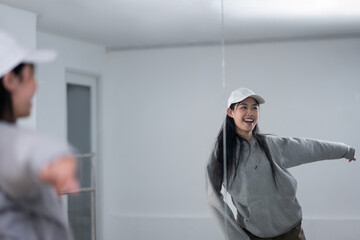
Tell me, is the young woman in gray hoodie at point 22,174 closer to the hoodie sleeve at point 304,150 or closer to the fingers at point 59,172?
the fingers at point 59,172

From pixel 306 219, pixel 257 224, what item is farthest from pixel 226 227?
pixel 306 219

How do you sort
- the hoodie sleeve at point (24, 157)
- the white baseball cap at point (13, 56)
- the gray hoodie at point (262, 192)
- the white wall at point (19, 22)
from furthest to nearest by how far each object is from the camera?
the gray hoodie at point (262, 192) → the white wall at point (19, 22) → the white baseball cap at point (13, 56) → the hoodie sleeve at point (24, 157)

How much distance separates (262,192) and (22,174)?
1220 millimetres

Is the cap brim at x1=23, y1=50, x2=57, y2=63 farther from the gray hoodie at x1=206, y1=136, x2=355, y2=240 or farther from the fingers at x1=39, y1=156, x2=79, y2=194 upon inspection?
the gray hoodie at x1=206, y1=136, x2=355, y2=240

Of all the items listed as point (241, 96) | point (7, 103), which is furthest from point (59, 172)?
point (241, 96)

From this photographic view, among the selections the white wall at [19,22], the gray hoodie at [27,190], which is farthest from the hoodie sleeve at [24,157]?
the white wall at [19,22]

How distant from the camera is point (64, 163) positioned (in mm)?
866

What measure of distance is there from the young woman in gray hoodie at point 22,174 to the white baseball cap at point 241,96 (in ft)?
3.79

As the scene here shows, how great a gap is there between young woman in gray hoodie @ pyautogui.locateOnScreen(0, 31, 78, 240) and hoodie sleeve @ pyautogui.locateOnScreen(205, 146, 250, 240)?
1.08 metres

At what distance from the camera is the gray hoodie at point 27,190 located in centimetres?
86

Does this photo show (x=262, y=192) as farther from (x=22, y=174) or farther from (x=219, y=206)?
(x=22, y=174)

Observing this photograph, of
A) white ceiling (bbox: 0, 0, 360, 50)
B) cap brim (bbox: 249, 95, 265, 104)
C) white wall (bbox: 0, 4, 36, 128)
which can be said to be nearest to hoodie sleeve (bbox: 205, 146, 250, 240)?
cap brim (bbox: 249, 95, 265, 104)

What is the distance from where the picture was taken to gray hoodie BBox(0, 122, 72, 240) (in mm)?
862

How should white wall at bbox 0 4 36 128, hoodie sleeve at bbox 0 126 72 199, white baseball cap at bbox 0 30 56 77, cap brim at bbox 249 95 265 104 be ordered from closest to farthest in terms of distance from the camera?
hoodie sleeve at bbox 0 126 72 199 → white baseball cap at bbox 0 30 56 77 → white wall at bbox 0 4 36 128 → cap brim at bbox 249 95 265 104
